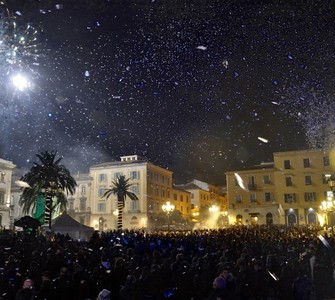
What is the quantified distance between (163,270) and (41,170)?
2808cm

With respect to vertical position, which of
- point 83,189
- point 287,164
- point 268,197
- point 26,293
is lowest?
point 26,293

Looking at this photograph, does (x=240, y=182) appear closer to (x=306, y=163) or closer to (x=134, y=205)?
(x=306, y=163)

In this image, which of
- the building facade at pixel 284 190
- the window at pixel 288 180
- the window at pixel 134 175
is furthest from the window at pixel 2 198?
the window at pixel 288 180

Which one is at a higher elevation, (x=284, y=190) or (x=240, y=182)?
(x=240, y=182)

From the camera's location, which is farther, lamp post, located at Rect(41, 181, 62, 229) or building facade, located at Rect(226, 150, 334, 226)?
building facade, located at Rect(226, 150, 334, 226)

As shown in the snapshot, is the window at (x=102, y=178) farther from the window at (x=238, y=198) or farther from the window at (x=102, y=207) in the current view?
the window at (x=238, y=198)

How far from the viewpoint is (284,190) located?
64.1m

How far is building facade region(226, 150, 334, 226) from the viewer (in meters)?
62.0

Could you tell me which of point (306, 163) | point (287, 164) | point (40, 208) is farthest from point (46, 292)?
point (306, 163)

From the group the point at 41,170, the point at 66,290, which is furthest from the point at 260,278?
the point at 41,170

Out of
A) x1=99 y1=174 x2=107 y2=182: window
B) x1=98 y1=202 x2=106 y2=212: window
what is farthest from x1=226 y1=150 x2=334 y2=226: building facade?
x1=99 y1=174 x2=107 y2=182: window

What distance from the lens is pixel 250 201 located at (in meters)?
66.2

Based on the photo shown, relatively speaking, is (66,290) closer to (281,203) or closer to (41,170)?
(41,170)

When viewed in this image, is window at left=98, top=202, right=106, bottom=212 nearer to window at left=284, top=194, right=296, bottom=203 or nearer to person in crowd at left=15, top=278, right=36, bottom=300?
window at left=284, top=194, right=296, bottom=203
